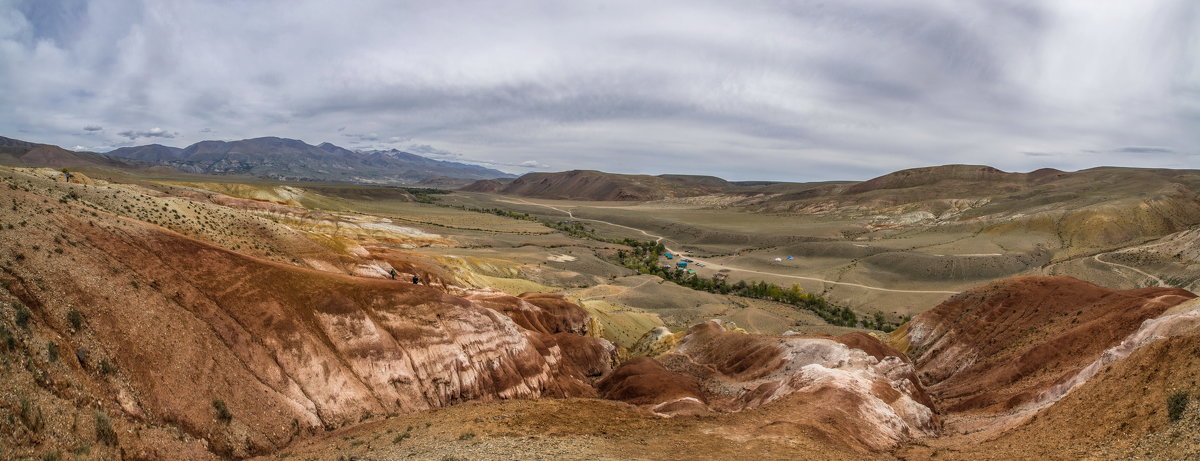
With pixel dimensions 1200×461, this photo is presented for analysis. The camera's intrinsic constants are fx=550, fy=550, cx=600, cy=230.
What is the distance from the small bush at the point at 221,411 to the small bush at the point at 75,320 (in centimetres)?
435

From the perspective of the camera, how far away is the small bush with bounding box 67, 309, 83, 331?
16469mm

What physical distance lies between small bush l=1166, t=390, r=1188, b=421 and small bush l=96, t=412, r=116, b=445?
2844cm

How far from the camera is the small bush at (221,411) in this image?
1756 cm

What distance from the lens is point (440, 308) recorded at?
2897cm

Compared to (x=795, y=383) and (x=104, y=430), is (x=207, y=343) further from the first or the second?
(x=795, y=383)

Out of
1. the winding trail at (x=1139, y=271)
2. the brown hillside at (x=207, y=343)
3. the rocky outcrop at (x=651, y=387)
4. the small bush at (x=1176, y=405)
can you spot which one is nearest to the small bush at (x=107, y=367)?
the brown hillside at (x=207, y=343)

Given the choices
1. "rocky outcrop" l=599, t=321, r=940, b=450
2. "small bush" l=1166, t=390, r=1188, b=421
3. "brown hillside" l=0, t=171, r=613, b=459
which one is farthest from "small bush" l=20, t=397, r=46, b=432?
"small bush" l=1166, t=390, r=1188, b=421

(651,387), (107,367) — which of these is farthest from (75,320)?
(651,387)

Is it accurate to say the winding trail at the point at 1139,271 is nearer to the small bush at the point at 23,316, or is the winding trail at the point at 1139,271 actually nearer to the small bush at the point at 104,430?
the small bush at the point at 104,430

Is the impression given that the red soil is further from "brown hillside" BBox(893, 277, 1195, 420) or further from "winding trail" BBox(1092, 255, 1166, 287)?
"winding trail" BBox(1092, 255, 1166, 287)

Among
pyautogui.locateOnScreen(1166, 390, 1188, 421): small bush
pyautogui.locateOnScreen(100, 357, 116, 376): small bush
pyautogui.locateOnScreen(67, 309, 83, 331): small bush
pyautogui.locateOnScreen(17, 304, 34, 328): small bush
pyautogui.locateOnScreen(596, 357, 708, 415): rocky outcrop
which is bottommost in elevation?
pyautogui.locateOnScreen(596, 357, 708, 415): rocky outcrop

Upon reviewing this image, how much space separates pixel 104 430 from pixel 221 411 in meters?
3.75

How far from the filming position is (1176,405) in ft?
51.2

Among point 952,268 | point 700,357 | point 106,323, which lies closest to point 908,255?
point 952,268
